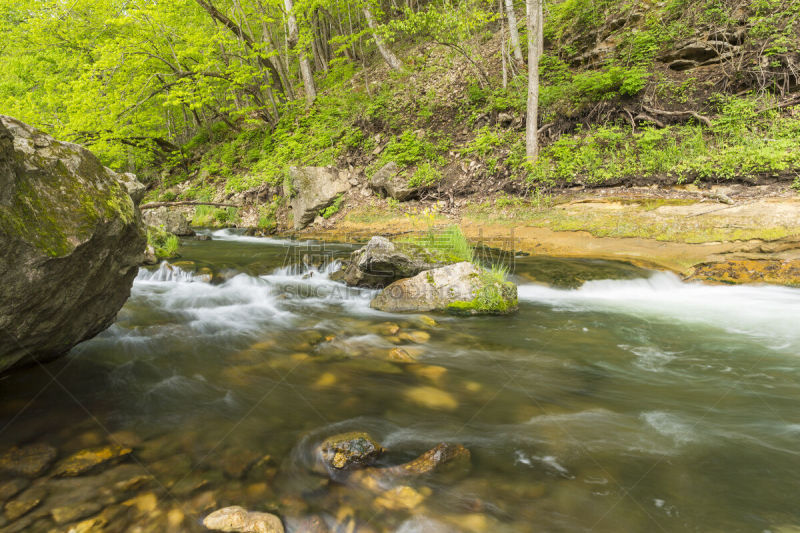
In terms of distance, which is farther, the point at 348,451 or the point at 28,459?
the point at 348,451

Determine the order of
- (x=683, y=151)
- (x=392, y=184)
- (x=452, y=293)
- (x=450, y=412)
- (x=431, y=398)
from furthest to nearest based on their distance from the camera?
(x=392, y=184), (x=683, y=151), (x=452, y=293), (x=431, y=398), (x=450, y=412)

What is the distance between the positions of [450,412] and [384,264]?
12.1 ft

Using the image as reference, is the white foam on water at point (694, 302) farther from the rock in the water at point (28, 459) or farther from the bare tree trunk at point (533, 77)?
the rock in the water at point (28, 459)

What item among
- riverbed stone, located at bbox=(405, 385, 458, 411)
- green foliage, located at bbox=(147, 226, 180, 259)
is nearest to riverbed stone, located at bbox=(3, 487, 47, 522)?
riverbed stone, located at bbox=(405, 385, 458, 411)

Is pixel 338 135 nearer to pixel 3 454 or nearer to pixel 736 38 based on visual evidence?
pixel 736 38

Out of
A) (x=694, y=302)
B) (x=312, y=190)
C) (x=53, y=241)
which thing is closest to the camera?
(x=53, y=241)


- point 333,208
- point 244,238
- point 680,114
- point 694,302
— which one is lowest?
point 694,302

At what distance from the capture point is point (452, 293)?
227 inches

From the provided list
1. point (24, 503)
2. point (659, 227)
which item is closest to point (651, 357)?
point (659, 227)

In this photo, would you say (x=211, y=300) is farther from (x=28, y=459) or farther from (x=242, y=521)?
(x=242, y=521)

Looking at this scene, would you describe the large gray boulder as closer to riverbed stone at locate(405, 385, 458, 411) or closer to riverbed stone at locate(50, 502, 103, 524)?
riverbed stone at locate(50, 502, 103, 524)

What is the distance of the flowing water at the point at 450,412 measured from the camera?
6.94 ft

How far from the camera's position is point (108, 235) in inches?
116

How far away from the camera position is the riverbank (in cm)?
665
